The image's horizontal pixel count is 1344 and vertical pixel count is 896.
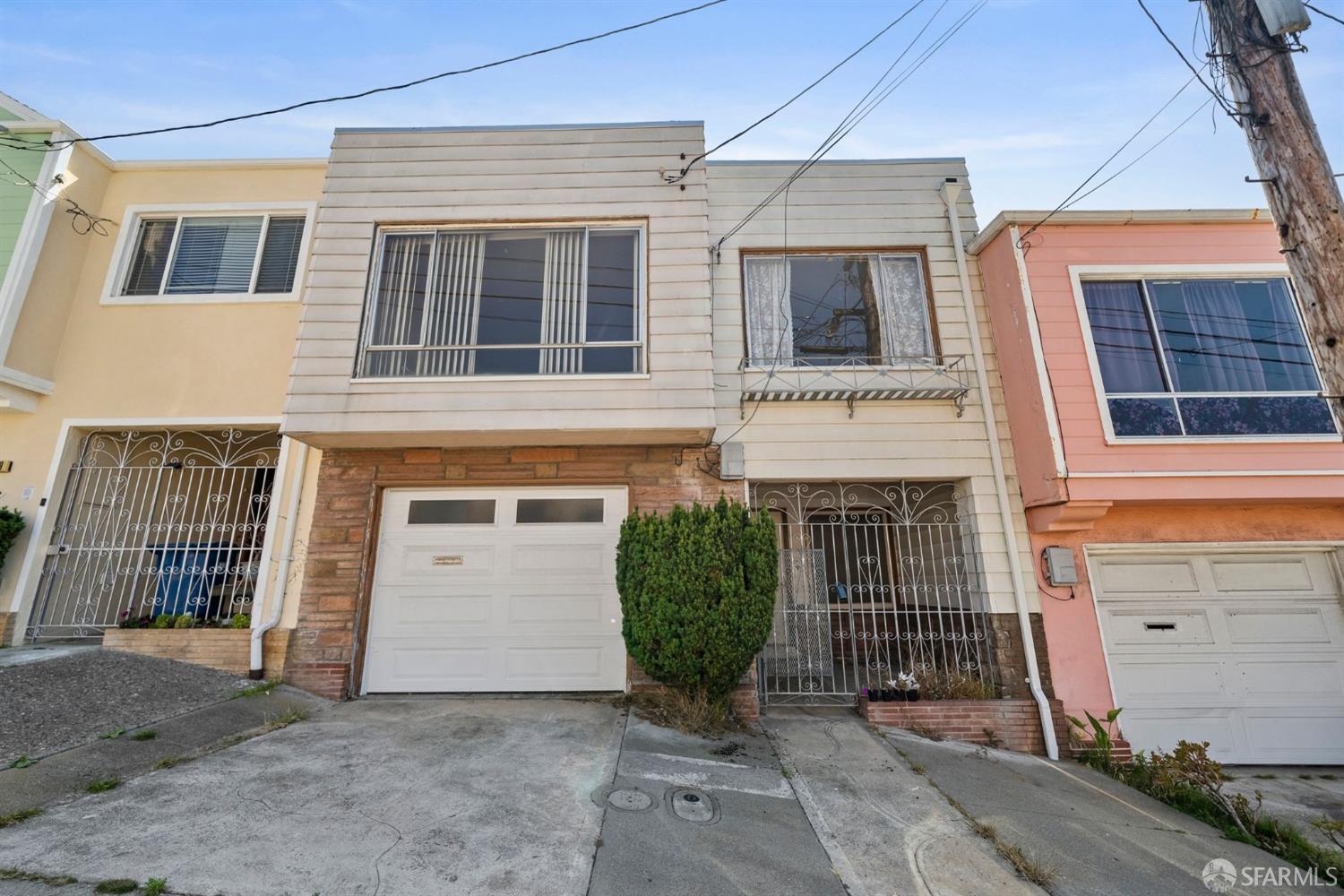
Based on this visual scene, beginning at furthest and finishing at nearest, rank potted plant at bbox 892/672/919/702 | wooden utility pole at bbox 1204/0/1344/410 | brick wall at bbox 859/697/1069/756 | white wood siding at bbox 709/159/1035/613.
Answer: white wood siding at bbox 709/159/1035/613 < potted plant at bbox 892/672/919/702 < brick wall at bbox 859/697/1069/756 < wooden utility pole at bbox 1204/0/1344/410

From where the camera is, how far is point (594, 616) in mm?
5762

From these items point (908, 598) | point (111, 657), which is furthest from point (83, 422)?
point (908, 598)

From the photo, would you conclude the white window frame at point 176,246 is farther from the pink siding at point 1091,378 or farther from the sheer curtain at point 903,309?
the pink siding at point 1091,378

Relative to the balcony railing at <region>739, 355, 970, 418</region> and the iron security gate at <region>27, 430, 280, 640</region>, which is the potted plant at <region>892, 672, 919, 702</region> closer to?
the balcony railing at <region>739, 355, 970, 418</region>

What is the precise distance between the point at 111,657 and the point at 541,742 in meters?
4.41

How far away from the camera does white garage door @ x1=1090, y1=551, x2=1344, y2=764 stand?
18.0ft

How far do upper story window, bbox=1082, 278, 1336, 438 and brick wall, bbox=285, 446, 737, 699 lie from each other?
426 centimetres

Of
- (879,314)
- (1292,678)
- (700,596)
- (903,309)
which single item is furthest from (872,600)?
(1292,678)

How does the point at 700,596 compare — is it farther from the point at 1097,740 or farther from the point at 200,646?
the point at 200,646

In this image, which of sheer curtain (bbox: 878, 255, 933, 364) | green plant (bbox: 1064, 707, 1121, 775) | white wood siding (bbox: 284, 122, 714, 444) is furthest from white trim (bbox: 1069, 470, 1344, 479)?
white wood siding (bbox: 284, 122, 714, 444)

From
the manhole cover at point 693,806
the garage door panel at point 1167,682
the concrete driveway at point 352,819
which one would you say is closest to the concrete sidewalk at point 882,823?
the manhole cover at point 693,806

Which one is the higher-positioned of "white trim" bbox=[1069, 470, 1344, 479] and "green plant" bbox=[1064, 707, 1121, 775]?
"white trim" bbox=[1069, 470, 1344, 479]

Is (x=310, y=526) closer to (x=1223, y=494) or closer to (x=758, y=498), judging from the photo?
(x=758, y=498)

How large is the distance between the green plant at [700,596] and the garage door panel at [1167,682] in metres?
3.94
